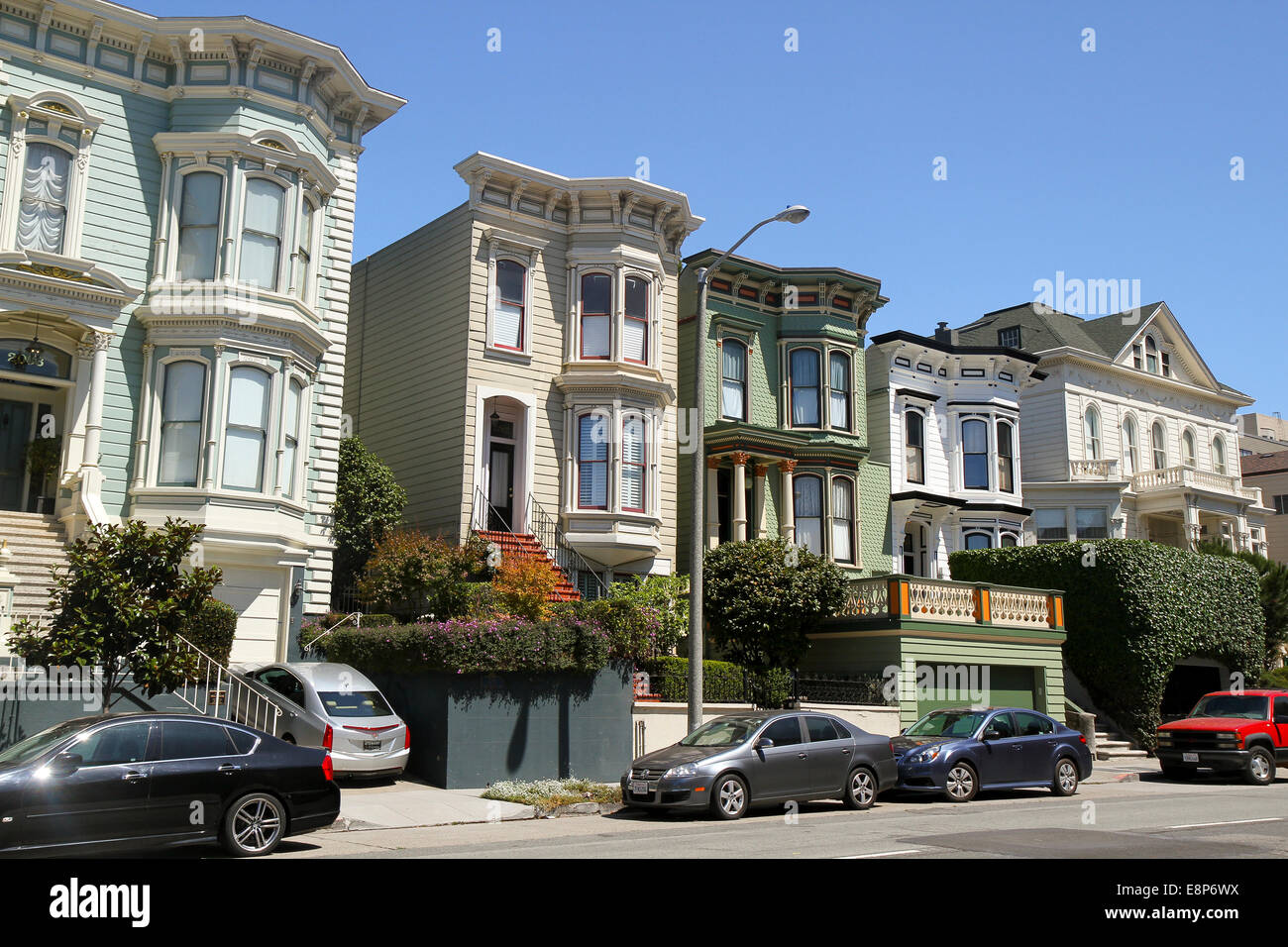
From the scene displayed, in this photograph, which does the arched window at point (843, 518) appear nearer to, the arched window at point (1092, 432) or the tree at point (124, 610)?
the arched window at point (1092, 432)

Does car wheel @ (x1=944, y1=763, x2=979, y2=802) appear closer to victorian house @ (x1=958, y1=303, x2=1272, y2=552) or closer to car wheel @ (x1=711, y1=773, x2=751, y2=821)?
car wheel @ (x1=711, y1=773, x2=751, y2=821)

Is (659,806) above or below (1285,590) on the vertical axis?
below

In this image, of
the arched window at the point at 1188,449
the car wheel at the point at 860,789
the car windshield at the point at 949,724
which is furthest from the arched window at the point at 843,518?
the arched window at the point at 1188,449

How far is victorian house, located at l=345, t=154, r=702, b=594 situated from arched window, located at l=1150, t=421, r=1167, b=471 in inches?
993

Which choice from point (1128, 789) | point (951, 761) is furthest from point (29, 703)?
point (1128, 789)

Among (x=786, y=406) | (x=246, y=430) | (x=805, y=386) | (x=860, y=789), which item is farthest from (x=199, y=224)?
(x=805, y=386)

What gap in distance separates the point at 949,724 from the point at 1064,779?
227 centimetres

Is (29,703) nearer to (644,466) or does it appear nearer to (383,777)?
(383,777)

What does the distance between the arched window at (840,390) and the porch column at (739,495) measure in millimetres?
4059

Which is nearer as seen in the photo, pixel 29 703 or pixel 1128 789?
pixel 29 703

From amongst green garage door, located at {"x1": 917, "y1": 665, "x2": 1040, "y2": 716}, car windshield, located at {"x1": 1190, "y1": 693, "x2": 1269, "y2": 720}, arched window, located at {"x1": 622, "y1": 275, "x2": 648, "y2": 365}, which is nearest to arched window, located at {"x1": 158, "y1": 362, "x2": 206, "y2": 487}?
arched window, located at {"x1": 622, "y1": 275, "x2": 648, "y2": 365}

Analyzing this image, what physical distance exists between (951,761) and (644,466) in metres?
11.4

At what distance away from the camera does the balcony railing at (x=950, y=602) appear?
2519cm

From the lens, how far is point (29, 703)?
50.9 ft
